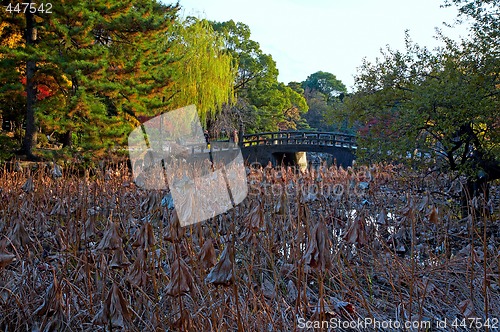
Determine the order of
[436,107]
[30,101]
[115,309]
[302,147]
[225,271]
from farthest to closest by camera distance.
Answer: [302,147], [30,101], [436,107], [115,309], [225,271]

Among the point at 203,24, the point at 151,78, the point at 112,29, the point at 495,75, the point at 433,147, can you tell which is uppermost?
the point at 203,24

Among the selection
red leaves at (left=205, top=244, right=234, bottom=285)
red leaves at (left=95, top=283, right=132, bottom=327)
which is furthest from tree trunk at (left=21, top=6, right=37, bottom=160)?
red leaves at (left=205, top=244, right=234, bottom=285)

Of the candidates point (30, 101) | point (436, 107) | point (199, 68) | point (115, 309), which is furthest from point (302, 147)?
point (115, 309)

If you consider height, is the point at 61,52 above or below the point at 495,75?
above

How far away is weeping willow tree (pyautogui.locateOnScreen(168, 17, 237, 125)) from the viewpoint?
17594 millimetres

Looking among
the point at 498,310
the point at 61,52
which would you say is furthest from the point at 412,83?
the point at 61,52

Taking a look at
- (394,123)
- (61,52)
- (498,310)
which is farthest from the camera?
(61,52)

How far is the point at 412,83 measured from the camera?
5852 millimetres

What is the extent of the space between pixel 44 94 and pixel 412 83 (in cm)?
879

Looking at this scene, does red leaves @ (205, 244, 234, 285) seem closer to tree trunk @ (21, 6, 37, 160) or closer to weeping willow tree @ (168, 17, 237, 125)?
tree trunk @ (21, 6, 37, 160)

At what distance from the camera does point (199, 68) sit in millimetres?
17938

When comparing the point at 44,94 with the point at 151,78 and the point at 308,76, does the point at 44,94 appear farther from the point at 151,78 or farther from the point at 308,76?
the point at 308,76

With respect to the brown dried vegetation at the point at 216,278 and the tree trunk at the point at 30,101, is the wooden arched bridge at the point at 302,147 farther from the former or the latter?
the brown dried vegetation at the point at 216,278

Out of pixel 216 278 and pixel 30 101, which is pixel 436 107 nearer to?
pixel 216 278
